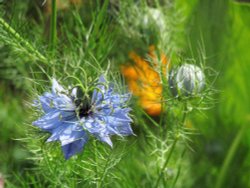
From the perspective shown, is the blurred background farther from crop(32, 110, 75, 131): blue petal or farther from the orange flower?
crop(32, 110, 75, 131): blue petal

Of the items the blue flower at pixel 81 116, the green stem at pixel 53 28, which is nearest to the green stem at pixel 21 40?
the green stem at pixel 53 28

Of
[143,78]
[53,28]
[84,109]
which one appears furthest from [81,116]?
[143,78]

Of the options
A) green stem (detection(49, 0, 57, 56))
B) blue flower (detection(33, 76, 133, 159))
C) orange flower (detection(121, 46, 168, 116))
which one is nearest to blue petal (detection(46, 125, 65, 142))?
blue flower (detection(33, 76, 133, 159))

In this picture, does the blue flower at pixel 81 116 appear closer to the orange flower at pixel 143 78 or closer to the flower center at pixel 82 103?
the flower center at pixel 82 103

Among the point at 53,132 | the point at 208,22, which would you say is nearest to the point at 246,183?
the point at 208,22

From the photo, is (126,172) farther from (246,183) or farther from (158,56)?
(246,183)
